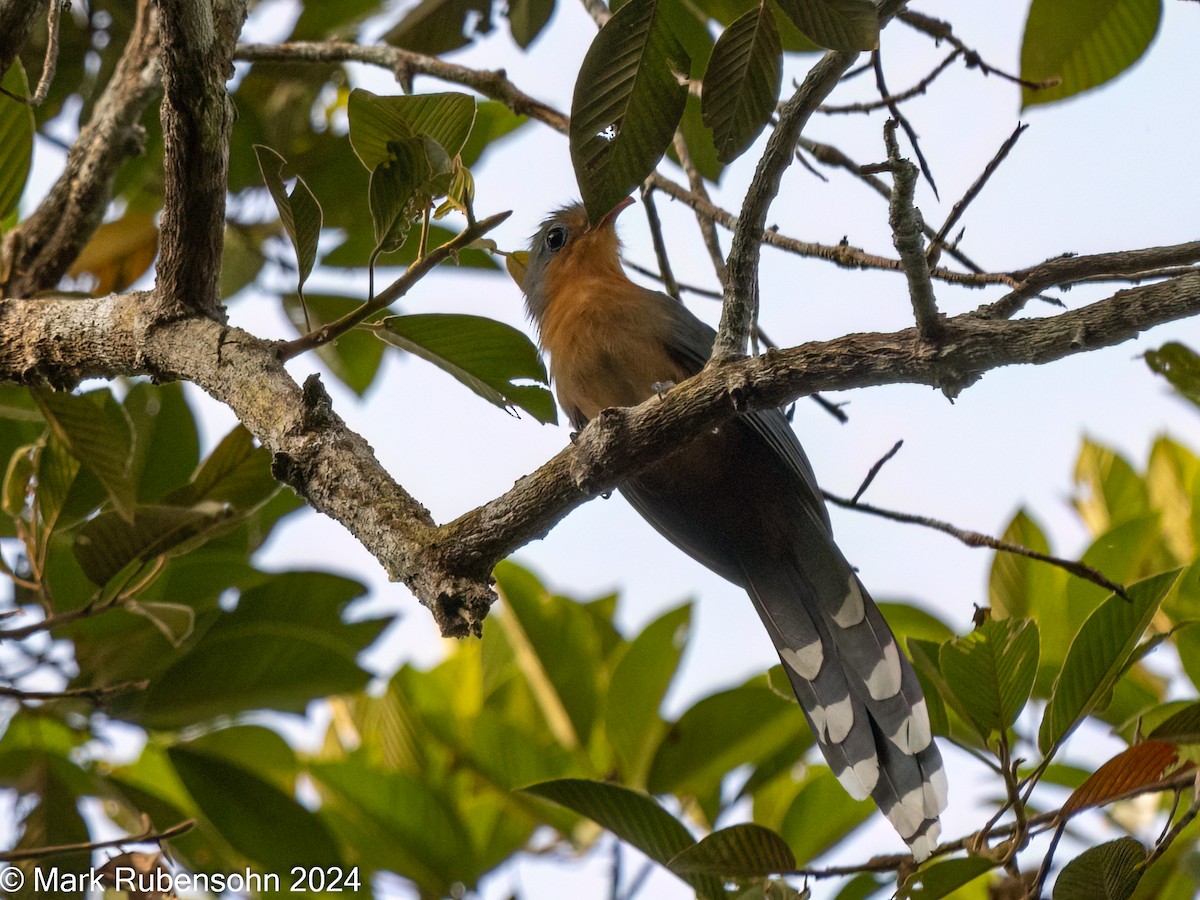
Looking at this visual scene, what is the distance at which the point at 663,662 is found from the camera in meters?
3.49

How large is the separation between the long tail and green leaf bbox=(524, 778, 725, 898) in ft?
2.00

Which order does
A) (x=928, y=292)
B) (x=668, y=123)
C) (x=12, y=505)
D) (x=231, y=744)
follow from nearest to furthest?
(x=928, y=292) < (x=668, y=123) < (x=12, y=505) < (x=231, y=744)

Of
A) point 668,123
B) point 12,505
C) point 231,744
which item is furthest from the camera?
point 231,744

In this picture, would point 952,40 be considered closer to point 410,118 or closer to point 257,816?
point 410,118

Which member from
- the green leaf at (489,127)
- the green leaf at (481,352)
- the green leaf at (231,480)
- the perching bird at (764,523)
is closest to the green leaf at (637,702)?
the perching bird at (764,523)

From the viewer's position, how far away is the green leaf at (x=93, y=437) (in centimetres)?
257

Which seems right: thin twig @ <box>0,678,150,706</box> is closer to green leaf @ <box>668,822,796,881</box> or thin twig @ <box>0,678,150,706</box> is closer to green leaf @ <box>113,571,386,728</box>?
green leaf @ <box>113,571,386,728</box>

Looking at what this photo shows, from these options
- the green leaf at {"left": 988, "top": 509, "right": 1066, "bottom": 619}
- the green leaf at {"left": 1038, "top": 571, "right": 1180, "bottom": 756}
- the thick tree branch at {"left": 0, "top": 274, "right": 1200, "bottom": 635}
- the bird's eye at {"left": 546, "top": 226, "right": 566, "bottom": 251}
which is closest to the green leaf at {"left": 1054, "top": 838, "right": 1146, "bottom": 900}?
the green leaf at {"left": 1038, "top": 571, "right": 1180, "bottom": 756}

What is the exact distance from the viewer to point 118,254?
365 centimetres

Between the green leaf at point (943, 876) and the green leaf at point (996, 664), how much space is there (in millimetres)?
392

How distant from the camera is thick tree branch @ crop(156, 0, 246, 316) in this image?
2.16 meters

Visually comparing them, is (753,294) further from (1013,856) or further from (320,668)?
(320,668)

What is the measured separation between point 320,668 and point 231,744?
56 cm

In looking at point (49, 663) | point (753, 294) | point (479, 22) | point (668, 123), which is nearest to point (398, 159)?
point (668, 123)
